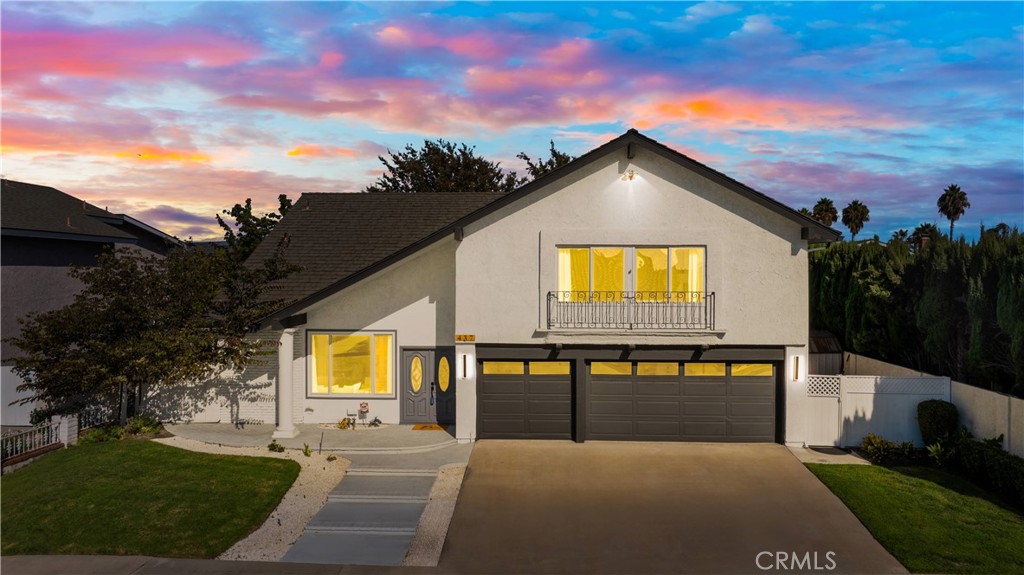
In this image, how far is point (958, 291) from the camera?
51.5 feet

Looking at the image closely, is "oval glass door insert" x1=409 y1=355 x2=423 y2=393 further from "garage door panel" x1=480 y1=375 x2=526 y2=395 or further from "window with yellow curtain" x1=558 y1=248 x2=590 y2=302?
"window with yellow curtain" x1=558 y1=248 x2=590 y2=302

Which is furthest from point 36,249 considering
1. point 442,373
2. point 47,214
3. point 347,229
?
point 442,373

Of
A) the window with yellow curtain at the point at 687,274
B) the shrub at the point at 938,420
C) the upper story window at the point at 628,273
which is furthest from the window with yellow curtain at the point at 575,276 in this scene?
the shrub at the point at 938,420

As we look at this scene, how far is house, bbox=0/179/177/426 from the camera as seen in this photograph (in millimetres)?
19406

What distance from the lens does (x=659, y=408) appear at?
15.6m

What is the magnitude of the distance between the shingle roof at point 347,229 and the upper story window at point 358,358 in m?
1.79

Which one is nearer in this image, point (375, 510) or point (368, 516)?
point (368, 516)

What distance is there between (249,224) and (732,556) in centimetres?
2333

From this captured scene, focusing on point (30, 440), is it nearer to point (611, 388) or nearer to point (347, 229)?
point (347, 229)

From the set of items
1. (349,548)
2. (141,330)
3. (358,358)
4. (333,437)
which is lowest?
(349,548)

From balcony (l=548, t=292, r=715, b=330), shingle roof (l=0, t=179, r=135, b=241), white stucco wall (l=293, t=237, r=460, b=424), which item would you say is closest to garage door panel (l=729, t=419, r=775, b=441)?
balcony (l=548, t=292, r=715, b=330)

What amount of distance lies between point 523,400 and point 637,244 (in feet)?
15.7

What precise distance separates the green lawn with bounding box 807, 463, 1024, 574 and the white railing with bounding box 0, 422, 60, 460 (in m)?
16.7

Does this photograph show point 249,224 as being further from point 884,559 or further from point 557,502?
point 884,559
